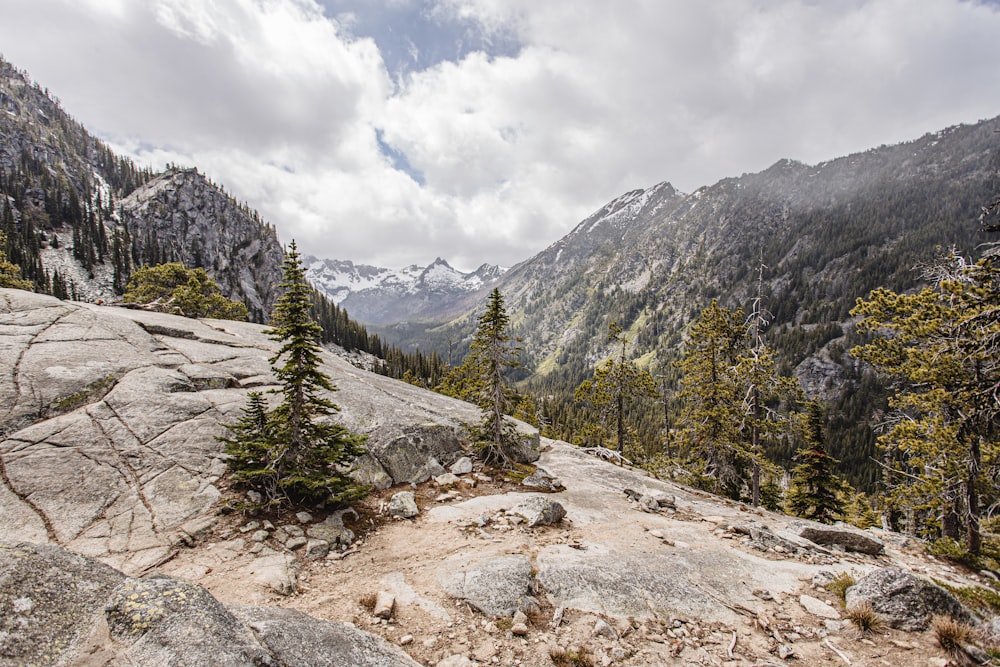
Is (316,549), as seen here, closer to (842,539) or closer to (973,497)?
(842,539)

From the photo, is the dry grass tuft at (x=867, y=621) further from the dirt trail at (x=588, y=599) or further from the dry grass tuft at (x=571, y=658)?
the dry grass tuft at (x=571, y=658)

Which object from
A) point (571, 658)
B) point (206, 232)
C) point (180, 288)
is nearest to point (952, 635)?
point (571, 658)

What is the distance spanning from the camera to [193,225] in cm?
14450

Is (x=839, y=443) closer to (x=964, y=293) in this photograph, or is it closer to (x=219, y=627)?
(x=964, y=293)

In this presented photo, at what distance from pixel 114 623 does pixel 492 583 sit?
272 inches

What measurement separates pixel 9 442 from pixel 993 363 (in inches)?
1213

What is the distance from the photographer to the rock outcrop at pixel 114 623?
3.86 m

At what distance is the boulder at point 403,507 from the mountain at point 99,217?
109344 mm

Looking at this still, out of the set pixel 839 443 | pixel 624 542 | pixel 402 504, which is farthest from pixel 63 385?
pixel 839 443

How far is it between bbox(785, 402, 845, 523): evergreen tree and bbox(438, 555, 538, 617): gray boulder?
27.5 meters

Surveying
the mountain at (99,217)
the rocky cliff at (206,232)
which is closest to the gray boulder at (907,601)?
the mountain at (99,217)

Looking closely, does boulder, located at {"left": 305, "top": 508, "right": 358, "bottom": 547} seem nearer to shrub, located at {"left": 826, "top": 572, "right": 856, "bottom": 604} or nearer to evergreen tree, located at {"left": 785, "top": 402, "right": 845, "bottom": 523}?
shrub, located at {"left": 826, "top": 572, "right": 856, "bottom": 604}

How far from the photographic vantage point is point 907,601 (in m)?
8.46

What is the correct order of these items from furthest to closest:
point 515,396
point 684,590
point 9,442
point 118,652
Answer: point 515,396 → point 9,442 → point 684,590 → point 118,652
